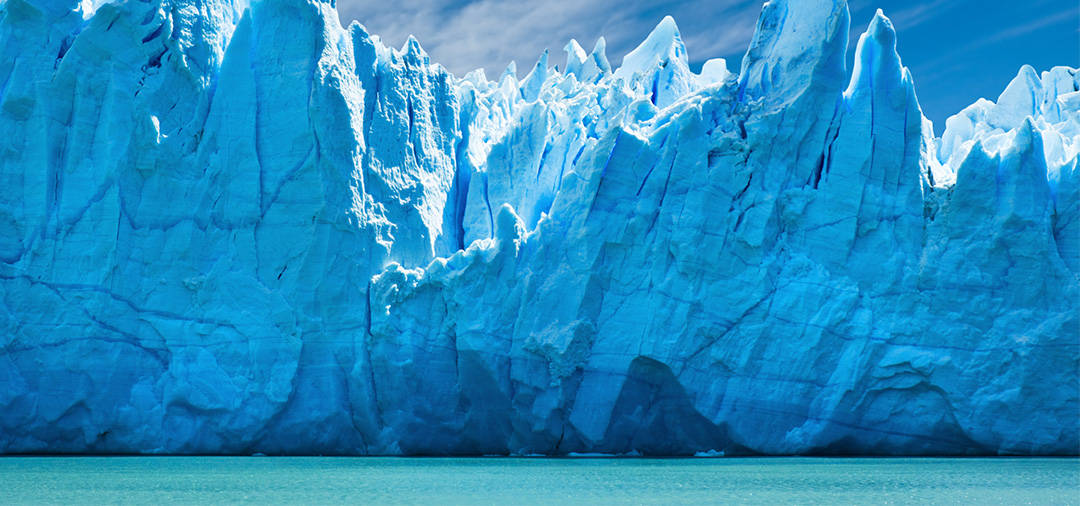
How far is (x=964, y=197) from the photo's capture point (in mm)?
13883

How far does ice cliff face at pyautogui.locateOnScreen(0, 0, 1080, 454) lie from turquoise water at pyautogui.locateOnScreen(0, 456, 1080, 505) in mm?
935

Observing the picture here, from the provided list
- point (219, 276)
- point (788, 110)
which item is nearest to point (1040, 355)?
point (788, 110)

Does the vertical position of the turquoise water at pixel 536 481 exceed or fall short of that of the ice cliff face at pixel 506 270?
it falls short

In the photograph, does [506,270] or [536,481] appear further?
[506,270]

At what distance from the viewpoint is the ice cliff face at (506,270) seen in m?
13.8

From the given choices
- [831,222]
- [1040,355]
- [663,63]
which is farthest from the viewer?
[663,63]

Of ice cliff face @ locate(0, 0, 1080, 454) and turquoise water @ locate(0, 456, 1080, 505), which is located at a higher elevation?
ice cliff face @ locate(0, 0, 1080, 454)

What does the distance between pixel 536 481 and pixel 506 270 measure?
4.73 metres

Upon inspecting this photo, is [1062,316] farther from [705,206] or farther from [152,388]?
[152,388]

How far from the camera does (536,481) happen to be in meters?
10.3

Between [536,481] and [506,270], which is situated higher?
[506,270]

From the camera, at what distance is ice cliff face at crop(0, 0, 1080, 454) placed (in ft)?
45.2

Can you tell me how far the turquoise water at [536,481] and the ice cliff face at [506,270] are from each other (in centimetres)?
94

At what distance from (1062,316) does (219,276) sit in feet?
37.4
